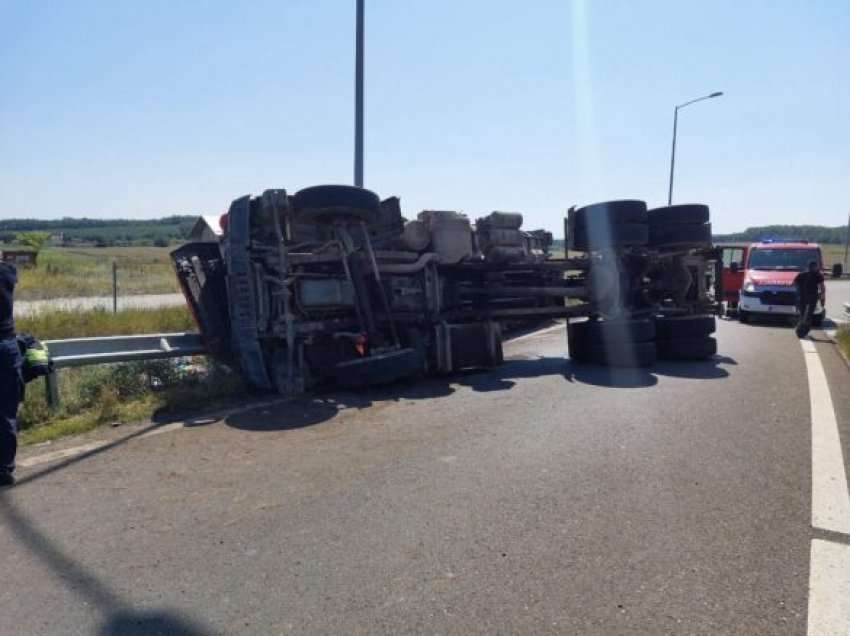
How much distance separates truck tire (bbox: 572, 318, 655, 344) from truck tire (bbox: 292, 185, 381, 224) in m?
3.49

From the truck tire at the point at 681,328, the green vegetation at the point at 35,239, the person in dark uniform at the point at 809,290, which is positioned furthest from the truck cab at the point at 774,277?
the green vegetation at the point at 35,239

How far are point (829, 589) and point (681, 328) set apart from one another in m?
6.80

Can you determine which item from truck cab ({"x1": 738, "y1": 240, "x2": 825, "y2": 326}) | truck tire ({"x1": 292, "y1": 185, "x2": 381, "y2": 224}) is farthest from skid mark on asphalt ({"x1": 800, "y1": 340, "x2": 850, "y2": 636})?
truck cab ({"x1": 738, "y1": 240, "x2": 825, "y2": 326})

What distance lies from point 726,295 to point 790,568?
55.4 feet

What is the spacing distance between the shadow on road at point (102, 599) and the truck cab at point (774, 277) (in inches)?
603

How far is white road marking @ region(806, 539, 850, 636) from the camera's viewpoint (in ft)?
8.78

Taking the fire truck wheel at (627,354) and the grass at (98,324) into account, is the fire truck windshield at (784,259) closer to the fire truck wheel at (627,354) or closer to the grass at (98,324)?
the fire truck wheel at (627,354)

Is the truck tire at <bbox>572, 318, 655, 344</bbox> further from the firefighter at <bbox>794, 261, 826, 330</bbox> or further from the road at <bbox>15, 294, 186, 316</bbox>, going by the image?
the road at <bbox>15, 294, 186, 316</bbox>

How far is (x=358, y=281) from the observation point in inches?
305

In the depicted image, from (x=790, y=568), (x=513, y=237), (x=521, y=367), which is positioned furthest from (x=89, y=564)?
(x=513, y=237)

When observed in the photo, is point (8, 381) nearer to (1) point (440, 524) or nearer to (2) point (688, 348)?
(1) point (440, 524)

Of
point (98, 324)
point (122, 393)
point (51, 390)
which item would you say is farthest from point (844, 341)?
point (98, 324)

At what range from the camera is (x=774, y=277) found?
16062 millimetres

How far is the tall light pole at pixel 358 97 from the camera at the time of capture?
10750 millimetres
